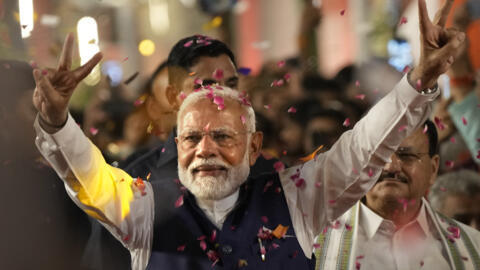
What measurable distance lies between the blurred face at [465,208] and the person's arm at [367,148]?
1.39m

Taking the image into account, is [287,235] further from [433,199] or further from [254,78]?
[254,78]

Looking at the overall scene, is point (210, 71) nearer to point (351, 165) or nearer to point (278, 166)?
point (278, 166)

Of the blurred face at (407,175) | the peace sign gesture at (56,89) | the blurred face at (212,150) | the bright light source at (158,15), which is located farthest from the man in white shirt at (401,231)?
the bright light source at (158,15)

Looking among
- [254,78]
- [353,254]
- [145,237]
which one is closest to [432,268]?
[353,254]

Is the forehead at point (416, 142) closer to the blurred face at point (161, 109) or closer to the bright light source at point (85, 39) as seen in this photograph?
the blurred face at point (161, 109)

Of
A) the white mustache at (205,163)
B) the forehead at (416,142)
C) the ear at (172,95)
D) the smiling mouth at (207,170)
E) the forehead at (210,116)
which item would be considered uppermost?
the forehead at (210,116)

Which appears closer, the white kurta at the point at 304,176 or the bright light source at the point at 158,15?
the white kurta at the point at 304,176

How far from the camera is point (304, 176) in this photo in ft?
11.2

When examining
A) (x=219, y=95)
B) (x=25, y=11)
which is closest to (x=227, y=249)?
(x=219, y=95)

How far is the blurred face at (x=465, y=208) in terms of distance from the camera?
4539 mm

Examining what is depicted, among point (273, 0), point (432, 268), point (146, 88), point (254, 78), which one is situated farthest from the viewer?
point (273, 0)

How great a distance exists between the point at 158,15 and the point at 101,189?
1399cm

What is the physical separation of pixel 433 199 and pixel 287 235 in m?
1.62

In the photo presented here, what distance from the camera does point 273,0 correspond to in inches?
565
